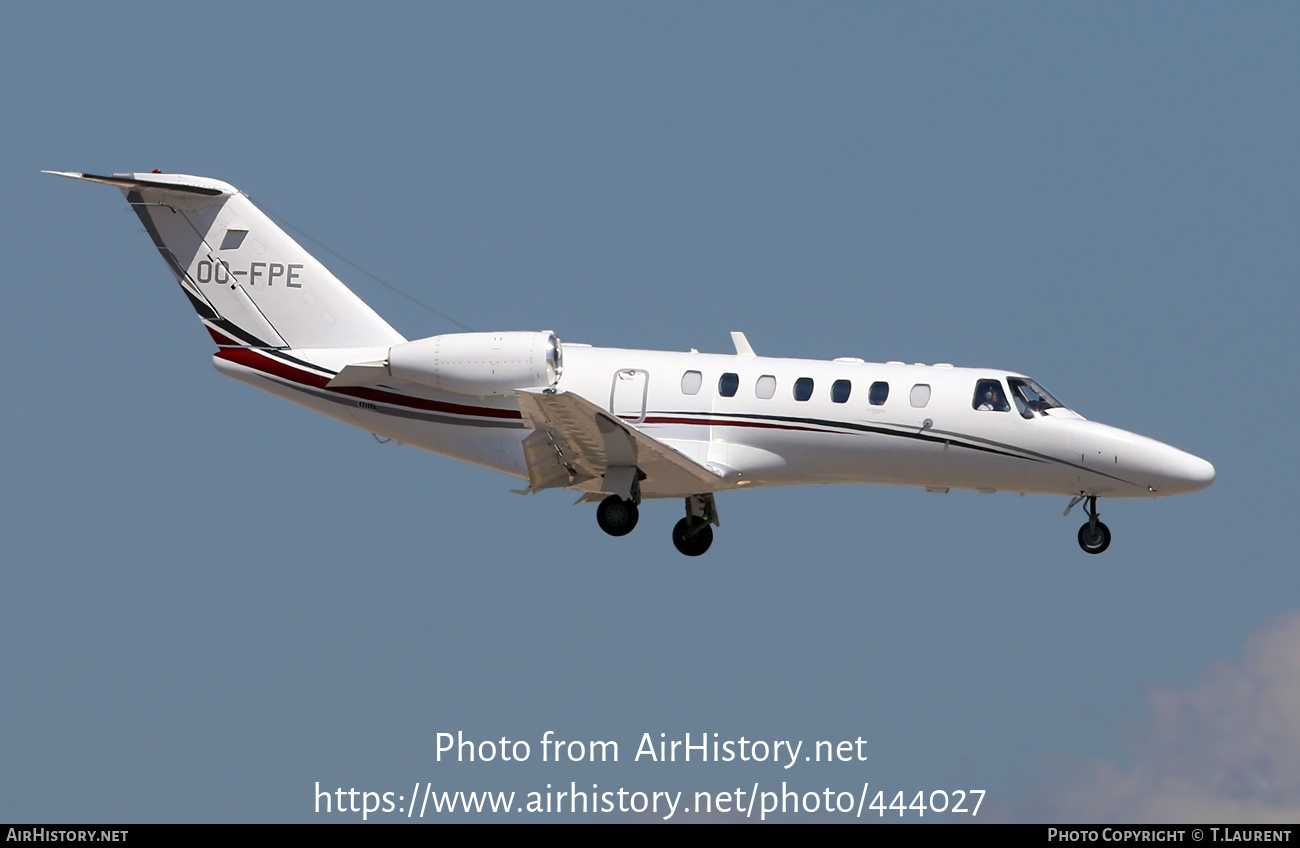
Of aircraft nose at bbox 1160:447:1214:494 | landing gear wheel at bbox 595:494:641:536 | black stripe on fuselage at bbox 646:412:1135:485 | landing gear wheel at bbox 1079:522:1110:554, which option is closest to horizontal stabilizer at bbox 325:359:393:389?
landing gear wheel at bbox 595:494:641:536

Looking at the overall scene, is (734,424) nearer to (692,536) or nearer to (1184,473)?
(692,536)

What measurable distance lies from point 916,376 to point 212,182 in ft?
36.3

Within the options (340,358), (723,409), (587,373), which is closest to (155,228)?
(340,358)

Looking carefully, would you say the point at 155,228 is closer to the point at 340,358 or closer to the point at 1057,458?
the point at 340,358

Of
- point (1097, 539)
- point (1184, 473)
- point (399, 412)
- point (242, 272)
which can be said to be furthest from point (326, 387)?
point (1184, 473)

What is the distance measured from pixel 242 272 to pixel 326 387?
94.7 inches

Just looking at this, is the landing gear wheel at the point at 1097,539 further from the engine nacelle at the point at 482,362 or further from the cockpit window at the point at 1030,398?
the engine nacelle at the point at 482,362

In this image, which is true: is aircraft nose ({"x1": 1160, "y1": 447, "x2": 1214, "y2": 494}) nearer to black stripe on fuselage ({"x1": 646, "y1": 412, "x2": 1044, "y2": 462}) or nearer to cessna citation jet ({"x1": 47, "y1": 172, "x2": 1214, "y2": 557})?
cessna citation jet ({"x1": 47, "y1": 172, "x2": 1214, "y2": 557})

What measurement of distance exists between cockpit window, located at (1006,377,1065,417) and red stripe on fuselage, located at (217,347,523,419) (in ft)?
23.2

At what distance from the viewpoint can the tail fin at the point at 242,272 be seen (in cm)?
2339

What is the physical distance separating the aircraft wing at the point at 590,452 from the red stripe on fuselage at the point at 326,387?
3.41 feet

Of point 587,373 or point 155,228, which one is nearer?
point 587,373

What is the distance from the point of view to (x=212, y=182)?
23.9m
